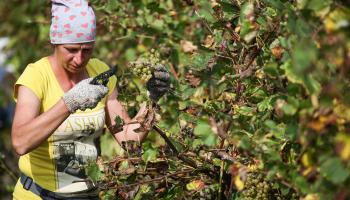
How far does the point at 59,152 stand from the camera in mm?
3527

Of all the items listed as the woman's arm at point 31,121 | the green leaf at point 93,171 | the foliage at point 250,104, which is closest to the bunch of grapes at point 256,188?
the foliage at point 250,104

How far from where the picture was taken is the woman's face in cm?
345

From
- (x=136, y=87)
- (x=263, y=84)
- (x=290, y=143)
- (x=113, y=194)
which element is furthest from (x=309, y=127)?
(x=136, y=87)

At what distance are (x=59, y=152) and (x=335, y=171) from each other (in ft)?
6.34

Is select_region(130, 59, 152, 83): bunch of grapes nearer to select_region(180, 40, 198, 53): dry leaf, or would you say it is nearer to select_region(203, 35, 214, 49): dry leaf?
select_region(203, 35, 214, 49): dry leaf

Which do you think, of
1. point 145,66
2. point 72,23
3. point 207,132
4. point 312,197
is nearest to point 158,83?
point 145,66

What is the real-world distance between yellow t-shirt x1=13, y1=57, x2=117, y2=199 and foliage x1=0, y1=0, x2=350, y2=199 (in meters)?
0.25

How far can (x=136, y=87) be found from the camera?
4086 mm

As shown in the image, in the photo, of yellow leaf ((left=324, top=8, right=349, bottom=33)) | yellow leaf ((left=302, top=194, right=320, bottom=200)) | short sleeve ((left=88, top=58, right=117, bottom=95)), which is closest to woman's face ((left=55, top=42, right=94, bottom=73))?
short sleeve ((left=88, top=58, right=117, bottom=95))

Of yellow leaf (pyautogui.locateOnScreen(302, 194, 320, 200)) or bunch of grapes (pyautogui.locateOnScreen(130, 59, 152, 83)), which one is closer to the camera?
yellow leaf (pyautogui.locateOnScreen(302, 194, 320, 200))

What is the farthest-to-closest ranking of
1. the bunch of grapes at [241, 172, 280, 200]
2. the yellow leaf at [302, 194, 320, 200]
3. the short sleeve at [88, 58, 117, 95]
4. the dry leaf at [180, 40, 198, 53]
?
the short sleeve at [88, 58, 117, 95]
the bunch of grapes at [241, 172, 280, 200]
the dry leaf at [180, 40, 198, 53]
the yellow leaf at [302, 194, 320, 200]

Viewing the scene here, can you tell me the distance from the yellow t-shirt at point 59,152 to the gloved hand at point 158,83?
1.50ft

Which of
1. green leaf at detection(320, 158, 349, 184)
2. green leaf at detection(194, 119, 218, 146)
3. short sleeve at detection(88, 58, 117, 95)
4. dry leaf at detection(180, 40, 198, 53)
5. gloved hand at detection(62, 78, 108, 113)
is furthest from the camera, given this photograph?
short sleeve at detection(88, 58, 117, 95)

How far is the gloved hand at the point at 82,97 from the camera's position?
311cm
